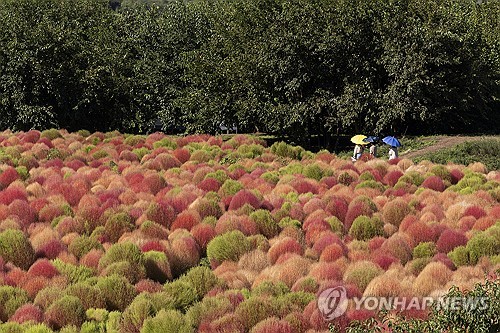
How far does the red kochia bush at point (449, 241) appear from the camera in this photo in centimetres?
1019

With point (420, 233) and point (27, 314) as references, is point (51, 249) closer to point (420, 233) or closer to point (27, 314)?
point (27, 314)

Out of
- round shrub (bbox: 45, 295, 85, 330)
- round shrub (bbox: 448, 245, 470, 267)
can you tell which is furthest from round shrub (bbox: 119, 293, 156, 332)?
round shrub (bbox: 448, 245, 470, 267)

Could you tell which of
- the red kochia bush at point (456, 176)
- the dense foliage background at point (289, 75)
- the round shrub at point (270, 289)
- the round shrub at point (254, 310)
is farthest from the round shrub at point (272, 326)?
the dense foliage background at point (289, 75)

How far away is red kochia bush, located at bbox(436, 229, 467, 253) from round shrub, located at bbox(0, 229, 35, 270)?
564 centimetres

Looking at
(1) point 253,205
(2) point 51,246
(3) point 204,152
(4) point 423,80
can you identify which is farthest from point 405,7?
(2) point 51,246

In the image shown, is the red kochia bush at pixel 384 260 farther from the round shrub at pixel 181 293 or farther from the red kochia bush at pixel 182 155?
the red kochia bush at pixel 182 155

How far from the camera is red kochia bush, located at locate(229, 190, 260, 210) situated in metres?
12.1

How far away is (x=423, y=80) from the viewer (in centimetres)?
2723

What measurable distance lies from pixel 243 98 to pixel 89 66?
7067 mm

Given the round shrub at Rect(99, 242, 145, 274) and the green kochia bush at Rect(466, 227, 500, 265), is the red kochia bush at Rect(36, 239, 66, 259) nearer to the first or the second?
the round shrub at Rect(99, 242, 145, 274)

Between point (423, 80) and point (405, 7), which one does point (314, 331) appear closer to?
point (423, 80)

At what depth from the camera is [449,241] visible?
403 inches

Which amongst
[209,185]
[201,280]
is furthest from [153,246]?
[209,185]

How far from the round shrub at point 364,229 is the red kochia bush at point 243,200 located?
1894 mm
